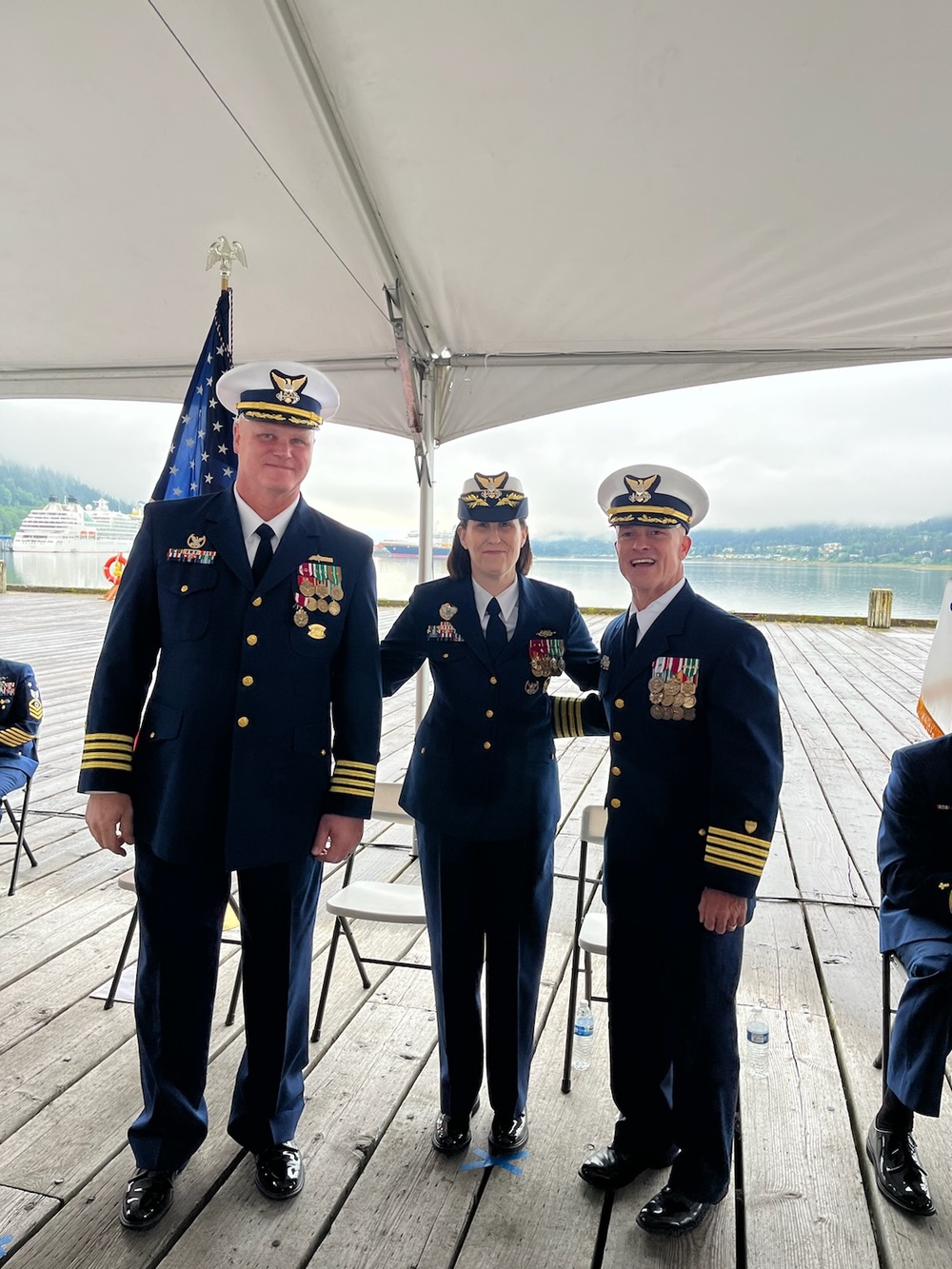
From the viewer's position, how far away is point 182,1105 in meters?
1.97

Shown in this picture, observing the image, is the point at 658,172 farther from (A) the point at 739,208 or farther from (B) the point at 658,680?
(B) the point at 658,680

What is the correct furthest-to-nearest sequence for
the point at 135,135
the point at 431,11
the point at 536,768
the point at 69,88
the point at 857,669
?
1. the point at 857,669
2. the point at 135,135
3. the point at 69,88
4. the point at 536,768
5. the point at 431,11

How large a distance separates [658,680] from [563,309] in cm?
201

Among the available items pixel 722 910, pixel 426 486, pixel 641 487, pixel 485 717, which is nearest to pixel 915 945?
pixel 722 910

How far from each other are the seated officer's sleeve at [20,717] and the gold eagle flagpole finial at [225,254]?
6.43ft

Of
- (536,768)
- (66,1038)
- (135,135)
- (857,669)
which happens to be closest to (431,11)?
(135,135)

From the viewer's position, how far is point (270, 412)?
193 cm

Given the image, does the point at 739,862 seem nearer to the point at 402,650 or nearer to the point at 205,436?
the point at 402,650

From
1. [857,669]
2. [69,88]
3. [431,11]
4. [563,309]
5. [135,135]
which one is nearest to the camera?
[431,11]

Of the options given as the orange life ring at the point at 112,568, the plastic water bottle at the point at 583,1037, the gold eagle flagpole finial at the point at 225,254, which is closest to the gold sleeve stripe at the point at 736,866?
the plastic water bottle at the point at 583,1037

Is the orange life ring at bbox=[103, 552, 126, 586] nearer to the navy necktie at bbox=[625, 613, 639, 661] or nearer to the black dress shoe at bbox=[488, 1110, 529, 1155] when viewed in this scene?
the navy necktie at bbox=[625, 613, 639, 661]

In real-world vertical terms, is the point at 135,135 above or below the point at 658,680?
above

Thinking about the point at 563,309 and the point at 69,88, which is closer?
the point at 69,88

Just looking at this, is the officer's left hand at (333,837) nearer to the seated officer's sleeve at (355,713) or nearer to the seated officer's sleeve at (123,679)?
the seated officer's sleeve at (355,713)
